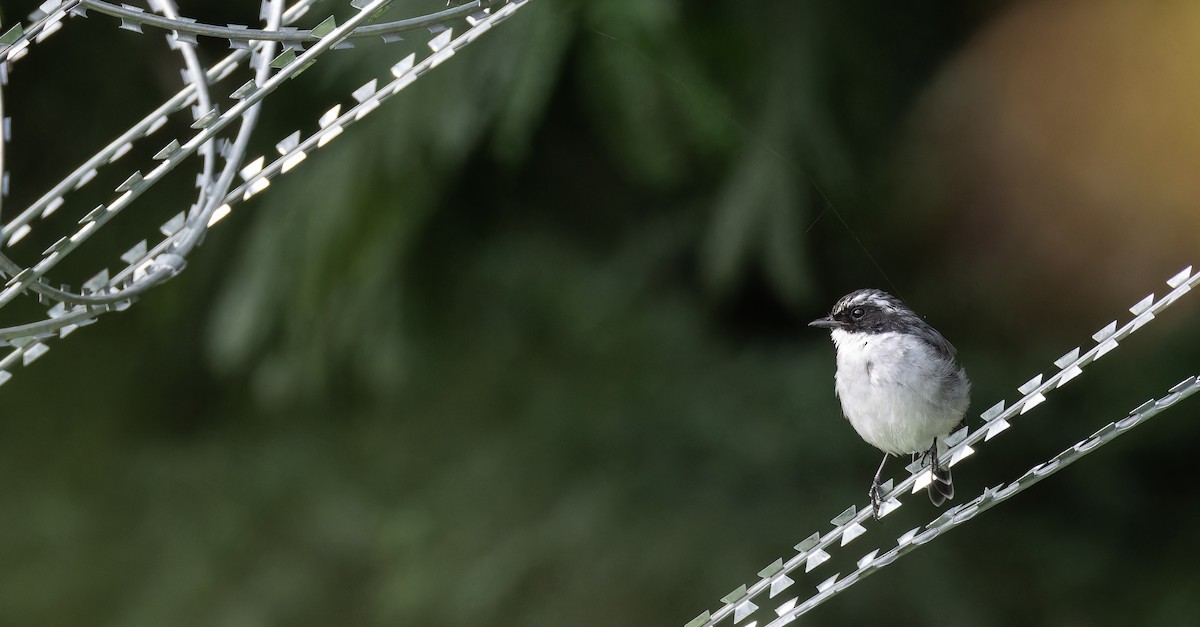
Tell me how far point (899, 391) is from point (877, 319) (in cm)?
21

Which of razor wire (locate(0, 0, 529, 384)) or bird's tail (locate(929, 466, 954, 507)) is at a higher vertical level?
razor wire (locate(0, 0, 529, 384))

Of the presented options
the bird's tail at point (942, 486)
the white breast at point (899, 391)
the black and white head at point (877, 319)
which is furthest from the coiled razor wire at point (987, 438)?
the bird's tail at point (942, 486)

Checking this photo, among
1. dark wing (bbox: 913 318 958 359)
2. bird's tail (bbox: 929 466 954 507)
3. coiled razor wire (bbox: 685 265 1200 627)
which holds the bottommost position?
coiled razor wire (bbox: 685 265 1200 627)

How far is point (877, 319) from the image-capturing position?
2375mm

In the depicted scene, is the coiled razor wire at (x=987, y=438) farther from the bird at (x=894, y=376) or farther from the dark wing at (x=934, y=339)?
the dark wing at (x=934, y=339)

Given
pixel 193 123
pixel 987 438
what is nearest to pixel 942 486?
pixel 987 438

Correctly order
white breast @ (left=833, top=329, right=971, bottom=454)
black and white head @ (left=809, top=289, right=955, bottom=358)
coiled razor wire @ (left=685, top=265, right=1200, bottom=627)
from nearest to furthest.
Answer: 1. coiled razor wire @ (left=685, top=265, right=1200, bottom=627)
2. white breast @ (left=833, top=329, right=971, bottom=454)
3. black and white head @ (left=809, top=289, right=955, bottom=358)

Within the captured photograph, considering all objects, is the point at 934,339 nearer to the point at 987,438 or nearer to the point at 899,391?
the point at 899,391

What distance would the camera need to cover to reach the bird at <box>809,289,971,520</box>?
87.5 inches

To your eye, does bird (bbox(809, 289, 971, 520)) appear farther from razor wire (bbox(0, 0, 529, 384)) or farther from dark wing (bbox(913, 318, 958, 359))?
razor wire (bbox(0, 0, 529, 384))

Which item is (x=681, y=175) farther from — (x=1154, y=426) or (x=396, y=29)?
(x=396, y=29)

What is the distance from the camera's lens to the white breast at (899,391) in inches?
87.4

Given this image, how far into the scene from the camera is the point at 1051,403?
388 centimetres

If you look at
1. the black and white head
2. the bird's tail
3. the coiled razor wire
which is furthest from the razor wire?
the bird's tail
